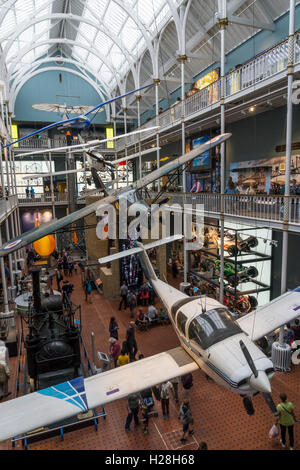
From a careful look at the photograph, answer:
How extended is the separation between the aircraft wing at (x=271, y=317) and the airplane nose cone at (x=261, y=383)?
200cm

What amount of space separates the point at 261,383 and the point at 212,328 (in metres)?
1.60

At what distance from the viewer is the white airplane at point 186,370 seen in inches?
213

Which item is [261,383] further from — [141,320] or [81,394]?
[141,320]

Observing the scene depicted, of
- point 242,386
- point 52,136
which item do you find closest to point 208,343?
point 242,386

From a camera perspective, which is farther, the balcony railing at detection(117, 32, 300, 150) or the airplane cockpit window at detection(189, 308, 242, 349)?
the balcony railing at detection(117, 32, 300, 150)

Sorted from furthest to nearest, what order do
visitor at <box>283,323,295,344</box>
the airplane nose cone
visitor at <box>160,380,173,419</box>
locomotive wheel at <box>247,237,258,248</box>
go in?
locomotive wheel at <box>247,237,258,248</box> → visitor at <box>283,323,295,344</box> → visitor at <box>160,380,173,419</box> → the airplane nose cone

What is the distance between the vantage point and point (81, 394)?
6.04 meters

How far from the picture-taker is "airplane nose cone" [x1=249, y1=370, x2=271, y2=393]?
5098 millimetres

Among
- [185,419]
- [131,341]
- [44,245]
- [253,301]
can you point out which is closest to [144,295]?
[253,301]

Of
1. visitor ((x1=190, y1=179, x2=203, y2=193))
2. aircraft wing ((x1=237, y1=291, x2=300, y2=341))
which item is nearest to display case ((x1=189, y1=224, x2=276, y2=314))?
visitor ((x1=190, y1=179, x2=203, y2=193))

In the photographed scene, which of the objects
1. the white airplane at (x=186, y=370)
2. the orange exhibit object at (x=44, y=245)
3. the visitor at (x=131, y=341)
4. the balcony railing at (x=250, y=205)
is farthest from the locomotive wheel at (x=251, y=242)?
the orange exhibit object at (x=44, y=245)

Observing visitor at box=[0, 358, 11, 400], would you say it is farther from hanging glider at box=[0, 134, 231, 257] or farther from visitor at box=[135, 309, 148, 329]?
visitor at box=[135, 309, 148, 329]

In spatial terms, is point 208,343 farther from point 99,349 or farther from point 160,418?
point 99,349
